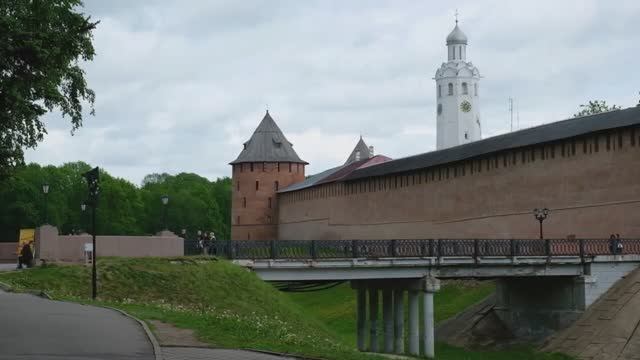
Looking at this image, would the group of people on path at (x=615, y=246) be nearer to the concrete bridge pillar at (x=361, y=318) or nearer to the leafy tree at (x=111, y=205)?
the concrete bridge pillar at (x=361, y=318)

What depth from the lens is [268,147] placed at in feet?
294

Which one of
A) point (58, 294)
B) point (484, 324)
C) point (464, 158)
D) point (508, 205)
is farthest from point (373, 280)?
point (464, 158)

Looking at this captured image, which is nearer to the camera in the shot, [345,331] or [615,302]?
[615,302]

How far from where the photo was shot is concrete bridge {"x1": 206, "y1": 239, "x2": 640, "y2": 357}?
31109 millimetres

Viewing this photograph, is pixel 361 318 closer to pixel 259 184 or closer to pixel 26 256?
pixel 26 256

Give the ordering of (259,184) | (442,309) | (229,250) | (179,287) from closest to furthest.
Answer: (179,287)
(229,250)
(442,309)
(259,184)

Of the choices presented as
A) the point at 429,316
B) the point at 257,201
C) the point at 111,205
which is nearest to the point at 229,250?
the point at 429,316

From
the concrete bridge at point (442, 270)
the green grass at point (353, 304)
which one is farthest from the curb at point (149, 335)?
the green grass at point (353, 304)

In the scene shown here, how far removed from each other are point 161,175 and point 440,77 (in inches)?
2178

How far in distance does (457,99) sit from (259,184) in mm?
35978

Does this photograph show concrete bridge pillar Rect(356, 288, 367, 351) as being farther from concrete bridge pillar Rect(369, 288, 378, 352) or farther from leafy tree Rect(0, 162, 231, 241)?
leafy tree Rect(0, 162, 231, 241)

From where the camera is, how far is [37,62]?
52.9 feet

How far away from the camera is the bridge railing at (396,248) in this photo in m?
30.9

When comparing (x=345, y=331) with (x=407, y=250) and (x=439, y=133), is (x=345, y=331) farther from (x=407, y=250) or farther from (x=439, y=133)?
(x=439, y=133)
